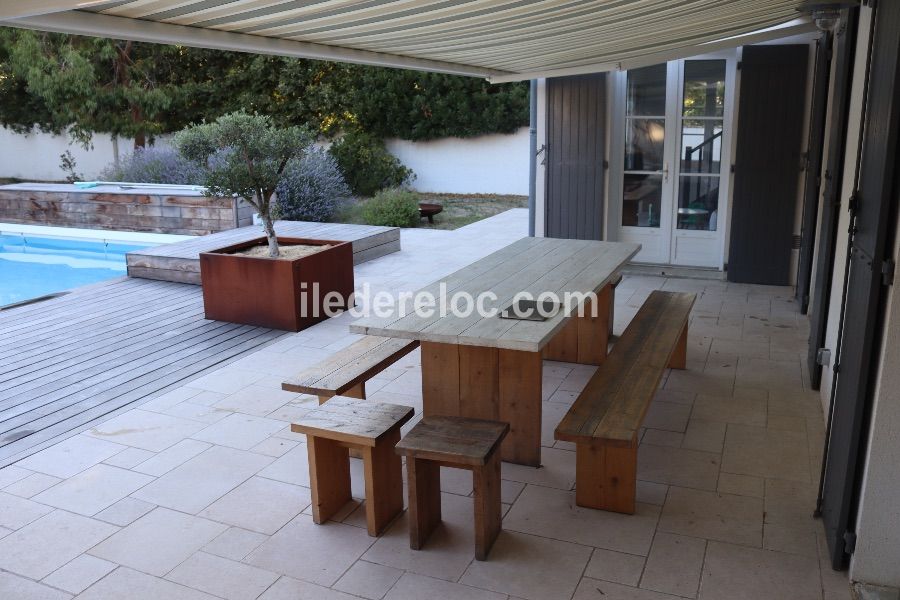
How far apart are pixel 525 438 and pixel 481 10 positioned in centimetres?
228

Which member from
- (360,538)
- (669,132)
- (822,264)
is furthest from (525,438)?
(669,132)

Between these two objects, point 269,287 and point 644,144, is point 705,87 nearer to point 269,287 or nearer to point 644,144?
point 644,144

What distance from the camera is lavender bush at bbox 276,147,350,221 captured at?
471 inches

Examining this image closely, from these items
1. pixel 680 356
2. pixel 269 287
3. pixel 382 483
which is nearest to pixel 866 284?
pixel 382 483

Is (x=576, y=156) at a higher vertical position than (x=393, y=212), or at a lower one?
higher

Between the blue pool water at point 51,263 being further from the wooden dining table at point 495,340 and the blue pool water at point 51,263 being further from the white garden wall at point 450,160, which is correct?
the wooden dining table at point 495,340

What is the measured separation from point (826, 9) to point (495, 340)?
327 centimetres

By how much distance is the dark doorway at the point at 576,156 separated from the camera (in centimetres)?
833

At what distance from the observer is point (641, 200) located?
8641 millimetres

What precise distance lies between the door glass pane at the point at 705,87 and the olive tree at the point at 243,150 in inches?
162

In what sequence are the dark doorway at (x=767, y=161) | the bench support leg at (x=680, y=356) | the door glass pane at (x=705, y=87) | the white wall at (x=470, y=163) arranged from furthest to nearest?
the white wall at (x=470, y=163) < the door glass pane at (x=705, y=87) < the dark doorway at (x=767, y=161) < the bench support leg at (x=680, y=356)

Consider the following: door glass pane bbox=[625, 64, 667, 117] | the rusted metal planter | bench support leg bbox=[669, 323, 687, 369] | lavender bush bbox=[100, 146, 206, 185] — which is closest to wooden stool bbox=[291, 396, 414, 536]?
bench support leg bbox=[669, 323, 687, 369]

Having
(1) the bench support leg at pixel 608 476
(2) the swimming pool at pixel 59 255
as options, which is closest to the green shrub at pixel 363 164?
(2) the swimming pool at pixel 59 255

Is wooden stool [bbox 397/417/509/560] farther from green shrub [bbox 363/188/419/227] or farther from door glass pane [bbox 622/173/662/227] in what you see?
green shrub [bbox 363/188/419/227]
